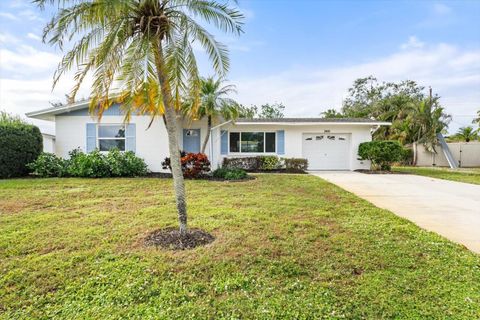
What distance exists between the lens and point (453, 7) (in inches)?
437

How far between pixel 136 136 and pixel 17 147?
480cm

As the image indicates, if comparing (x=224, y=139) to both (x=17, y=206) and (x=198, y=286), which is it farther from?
(x=198, y=286)

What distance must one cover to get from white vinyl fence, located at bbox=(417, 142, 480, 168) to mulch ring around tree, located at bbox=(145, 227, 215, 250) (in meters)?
23.0

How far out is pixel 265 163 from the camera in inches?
615

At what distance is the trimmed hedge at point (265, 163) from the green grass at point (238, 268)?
30.3 ft

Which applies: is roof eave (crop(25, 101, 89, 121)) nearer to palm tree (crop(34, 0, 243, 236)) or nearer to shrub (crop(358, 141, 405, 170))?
palm tree (crop(34, 0, 243, 236))

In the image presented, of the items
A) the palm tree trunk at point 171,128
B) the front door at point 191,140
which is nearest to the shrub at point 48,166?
the front door at point 191,140

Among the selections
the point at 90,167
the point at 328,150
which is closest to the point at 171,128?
the point at 90,167

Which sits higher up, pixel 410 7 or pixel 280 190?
pixel 410 7

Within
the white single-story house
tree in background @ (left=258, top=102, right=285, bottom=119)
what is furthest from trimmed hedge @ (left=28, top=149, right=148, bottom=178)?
tree in background @ (left=258, top=102, right=285, bottom=119)

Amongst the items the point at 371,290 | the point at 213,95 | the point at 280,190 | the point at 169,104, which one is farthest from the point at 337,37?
the point at 371,290

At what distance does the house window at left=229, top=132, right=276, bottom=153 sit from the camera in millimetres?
16266

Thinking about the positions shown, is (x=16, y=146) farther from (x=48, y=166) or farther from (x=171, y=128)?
(x=171, y=128)

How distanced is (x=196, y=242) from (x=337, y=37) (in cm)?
1539
